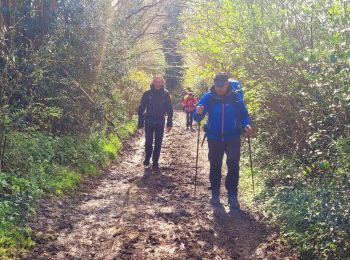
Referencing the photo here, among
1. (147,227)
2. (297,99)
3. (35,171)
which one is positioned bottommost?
(147,227)

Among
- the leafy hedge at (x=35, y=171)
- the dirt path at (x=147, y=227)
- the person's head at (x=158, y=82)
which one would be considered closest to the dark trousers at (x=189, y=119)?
the leafy hedge at (x=35, y=171)

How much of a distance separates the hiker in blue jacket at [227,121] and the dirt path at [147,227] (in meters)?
0.71

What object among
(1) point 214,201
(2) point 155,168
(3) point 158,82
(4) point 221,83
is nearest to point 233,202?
(1) point 214,201

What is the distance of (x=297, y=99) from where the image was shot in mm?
7258

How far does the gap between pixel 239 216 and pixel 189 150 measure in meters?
6.83

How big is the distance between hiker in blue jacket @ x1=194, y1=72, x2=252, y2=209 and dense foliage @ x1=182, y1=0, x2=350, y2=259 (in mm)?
771

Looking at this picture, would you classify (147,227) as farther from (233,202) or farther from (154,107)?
(154,107)

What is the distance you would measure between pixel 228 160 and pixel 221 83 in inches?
50.0

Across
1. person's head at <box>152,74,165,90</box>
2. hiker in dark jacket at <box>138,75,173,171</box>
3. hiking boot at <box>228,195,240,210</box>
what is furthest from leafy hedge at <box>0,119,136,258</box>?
hiking boot at <box>228,195,240,210</box>

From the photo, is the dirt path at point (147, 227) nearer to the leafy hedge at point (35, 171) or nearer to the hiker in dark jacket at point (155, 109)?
the leafy hedge at point (35, 171)

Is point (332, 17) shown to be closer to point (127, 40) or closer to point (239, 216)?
point (239, 216)

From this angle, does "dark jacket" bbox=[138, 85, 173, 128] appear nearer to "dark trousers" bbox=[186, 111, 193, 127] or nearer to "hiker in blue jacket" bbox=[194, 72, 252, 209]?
"hiker in blue jacket" bbox=[194, 72, 252, 209]

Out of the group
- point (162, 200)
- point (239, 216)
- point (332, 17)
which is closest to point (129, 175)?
point (162, 200)

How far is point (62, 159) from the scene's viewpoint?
8680mm
